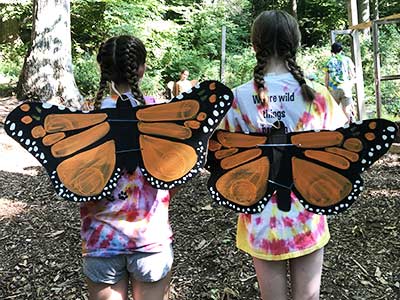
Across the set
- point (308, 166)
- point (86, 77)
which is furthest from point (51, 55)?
point (308, 166)

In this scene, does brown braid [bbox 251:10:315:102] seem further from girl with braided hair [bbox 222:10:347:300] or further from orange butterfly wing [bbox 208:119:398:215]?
orange butterfly wing [bbox 208:119:398:215]

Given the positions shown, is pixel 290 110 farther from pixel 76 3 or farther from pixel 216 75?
pixel 216 75

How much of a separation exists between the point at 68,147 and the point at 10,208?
9.08ft

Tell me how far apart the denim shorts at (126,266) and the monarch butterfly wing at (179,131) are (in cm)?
26

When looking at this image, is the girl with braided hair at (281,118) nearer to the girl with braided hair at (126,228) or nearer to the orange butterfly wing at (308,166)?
the orange butterfly wing at (308,166)

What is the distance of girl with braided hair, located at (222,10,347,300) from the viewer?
1.71 meters

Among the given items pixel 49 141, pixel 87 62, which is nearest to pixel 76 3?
pixel 87 62

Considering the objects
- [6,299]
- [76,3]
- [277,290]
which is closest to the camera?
[277,290]

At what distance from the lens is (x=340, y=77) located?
7316 mm

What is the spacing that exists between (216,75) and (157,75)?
2388 mm

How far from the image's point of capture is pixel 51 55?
7203mm

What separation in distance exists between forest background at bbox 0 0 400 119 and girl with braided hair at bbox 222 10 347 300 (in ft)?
28.2

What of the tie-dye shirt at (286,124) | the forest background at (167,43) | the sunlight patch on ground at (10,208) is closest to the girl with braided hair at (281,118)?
the tie-dye shirt at (286,124)

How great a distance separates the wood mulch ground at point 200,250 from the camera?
281 centimetres
